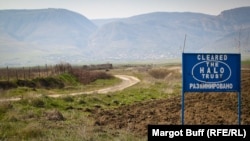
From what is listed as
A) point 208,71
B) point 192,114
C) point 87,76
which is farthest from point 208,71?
point 87,76

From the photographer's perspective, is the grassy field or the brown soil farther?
the brown soil

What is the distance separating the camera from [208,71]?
13523mm

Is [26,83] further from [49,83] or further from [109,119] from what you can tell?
[109,119]

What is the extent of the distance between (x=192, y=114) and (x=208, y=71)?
6377 millimetres

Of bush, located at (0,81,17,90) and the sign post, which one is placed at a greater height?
the sign post

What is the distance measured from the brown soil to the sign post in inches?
163

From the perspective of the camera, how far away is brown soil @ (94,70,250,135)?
18203 mm

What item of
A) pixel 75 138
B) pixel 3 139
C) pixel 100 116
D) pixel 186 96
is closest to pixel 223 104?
pixel 186 96

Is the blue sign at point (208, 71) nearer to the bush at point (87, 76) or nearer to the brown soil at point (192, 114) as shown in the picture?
the brown soil at point (192, 114)

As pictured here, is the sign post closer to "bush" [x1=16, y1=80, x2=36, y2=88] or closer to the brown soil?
the brown soil

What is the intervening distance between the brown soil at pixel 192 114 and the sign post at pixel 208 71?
4.14 m

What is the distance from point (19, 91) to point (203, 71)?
32.0 m

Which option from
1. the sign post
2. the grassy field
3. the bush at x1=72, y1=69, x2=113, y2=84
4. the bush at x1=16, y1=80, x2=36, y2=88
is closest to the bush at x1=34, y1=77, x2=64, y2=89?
the bush at x1=16, y1=80, x2=36, y2=88

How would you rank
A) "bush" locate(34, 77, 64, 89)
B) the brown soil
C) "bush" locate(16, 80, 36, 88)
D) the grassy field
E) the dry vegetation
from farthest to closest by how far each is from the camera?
"bush" locate(34, 77, 64, 89), "bush" locate(16, 80, 36, 88), the brown soil, the dry vegetation, the grassy field
